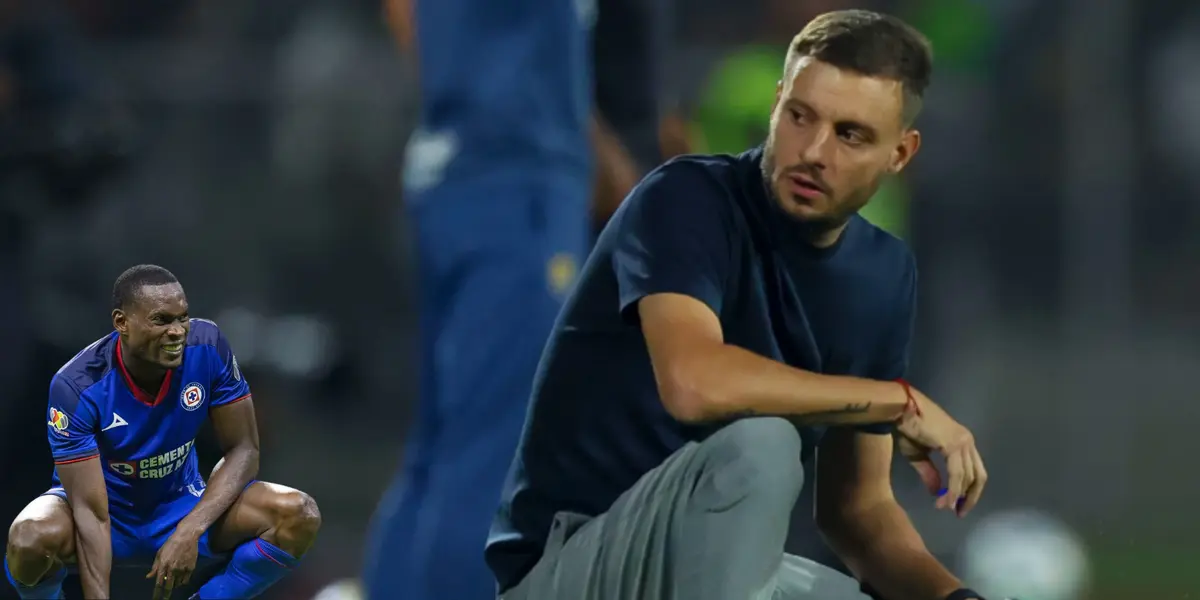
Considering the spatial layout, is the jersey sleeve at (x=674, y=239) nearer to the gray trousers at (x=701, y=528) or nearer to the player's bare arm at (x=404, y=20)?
the gray trousers at (x=701, y=528)

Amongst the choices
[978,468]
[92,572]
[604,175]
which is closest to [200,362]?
[92,572]

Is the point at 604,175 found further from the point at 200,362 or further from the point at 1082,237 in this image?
the point at 1082,237

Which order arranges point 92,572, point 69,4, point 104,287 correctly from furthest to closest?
1. point 69,4
2. point 104,287
3. point 92,572

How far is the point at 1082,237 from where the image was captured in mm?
5797

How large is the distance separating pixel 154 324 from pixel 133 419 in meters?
0.10

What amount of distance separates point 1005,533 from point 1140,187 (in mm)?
1506

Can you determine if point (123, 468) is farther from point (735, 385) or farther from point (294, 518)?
point (735, 385)

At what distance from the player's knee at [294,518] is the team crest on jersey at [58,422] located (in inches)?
8.9

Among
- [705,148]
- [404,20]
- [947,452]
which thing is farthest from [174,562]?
[705,148]

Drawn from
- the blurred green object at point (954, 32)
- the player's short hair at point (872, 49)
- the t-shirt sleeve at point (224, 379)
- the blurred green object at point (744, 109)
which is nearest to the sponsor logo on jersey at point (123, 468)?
the t-shirt sleeve at point (224, 379)

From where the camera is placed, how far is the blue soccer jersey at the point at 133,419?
5.96 ft

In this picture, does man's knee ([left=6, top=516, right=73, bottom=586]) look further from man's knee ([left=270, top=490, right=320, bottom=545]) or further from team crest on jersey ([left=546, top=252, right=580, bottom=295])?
team crest on jersey ([left=546, top=252, right=580, bottom=295])

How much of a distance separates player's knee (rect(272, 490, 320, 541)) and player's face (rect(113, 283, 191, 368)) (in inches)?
7.5

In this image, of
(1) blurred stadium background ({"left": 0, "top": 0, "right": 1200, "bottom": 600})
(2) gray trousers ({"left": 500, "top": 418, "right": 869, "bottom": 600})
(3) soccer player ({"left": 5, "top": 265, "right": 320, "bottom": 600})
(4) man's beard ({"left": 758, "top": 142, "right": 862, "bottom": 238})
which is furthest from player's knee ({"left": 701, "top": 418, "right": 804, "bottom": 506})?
(1) blurred stadium background ({"left": 0, "top": 0, "right": 1200, "bottom": 600})
